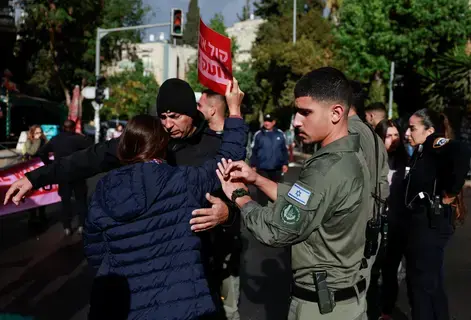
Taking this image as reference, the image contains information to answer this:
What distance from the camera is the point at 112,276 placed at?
8.91 ft

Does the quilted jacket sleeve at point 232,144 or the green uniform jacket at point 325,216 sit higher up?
the quilted jacket sleeve at point 232,144

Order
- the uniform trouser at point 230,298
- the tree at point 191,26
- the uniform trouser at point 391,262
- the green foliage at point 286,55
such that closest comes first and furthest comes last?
the uniform trouser at point 230,298 → the uniform trouser at point 391,262 → the green foliage at point 286,55 → the tree at point 191,26

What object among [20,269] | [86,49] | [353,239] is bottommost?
[20,269]

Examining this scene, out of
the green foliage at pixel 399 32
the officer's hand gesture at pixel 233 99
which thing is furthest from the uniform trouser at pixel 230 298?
the green foliage at pixel 399 32

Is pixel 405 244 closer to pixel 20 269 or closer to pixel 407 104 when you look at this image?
pixel 20 269

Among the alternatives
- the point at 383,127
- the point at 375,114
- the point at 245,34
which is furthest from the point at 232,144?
the point at 245,34

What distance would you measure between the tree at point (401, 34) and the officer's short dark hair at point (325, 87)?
92.2 ft

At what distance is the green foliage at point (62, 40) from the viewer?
119 ft

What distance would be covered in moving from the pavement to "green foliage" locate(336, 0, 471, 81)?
2249 cm

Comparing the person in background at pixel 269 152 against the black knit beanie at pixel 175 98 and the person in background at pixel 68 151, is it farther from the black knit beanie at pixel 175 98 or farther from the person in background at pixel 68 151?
the black knit beanie at pixel 175 98

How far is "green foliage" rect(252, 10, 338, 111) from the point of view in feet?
121

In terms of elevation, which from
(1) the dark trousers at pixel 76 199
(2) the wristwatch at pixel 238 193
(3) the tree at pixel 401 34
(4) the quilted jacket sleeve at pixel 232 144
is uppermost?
(3) the tree at pixel 401 34

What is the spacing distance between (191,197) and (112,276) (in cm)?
51

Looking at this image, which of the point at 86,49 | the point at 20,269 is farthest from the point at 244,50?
the point at 20,269
